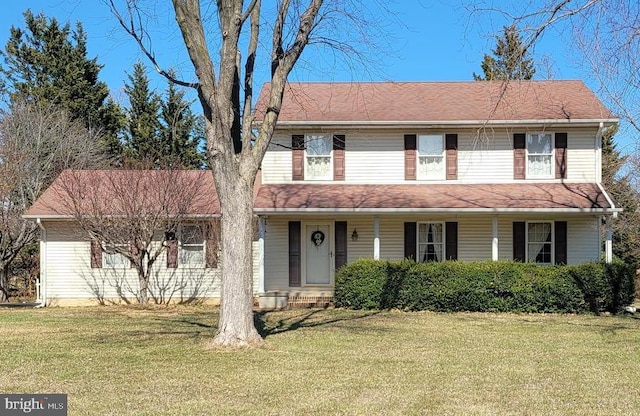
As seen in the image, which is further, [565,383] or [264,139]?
[264,139]

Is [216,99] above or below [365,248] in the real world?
above

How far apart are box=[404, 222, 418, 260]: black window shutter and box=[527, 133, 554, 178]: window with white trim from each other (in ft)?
12.0

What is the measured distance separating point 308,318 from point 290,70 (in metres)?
6.02

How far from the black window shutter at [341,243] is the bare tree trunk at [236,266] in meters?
8.44

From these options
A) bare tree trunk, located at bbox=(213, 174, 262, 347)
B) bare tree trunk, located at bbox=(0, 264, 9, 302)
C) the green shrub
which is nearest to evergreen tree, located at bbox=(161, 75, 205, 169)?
bare tree trunk, located at bbox=(0, 264, 9, 302)

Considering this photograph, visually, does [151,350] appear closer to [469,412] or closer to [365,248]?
[469,412]

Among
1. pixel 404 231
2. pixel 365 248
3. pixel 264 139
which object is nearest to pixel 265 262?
pixel 365 248

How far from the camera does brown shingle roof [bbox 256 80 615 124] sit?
17281 mm

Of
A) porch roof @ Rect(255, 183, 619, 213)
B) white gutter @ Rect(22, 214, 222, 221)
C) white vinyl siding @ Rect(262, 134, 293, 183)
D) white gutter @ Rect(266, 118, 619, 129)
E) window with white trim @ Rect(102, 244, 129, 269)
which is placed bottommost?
window with white trim @ Rect(102, 244, 129, 269)

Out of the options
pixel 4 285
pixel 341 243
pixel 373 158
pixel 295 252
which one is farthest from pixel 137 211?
pixel 4 285

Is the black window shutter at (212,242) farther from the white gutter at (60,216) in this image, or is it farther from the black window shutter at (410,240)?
the black window shutter at (410,240)

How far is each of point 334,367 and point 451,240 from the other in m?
10.1

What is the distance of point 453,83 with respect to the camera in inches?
805

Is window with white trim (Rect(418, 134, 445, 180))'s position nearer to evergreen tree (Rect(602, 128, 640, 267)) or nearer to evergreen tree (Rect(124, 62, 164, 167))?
evergreen tree (Rect(602, 128, 640, 267))
